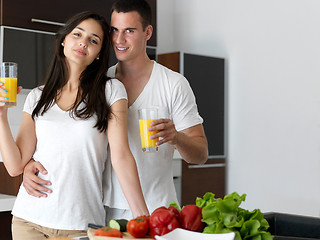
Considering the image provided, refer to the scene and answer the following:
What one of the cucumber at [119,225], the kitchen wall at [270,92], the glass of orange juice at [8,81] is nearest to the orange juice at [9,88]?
the glass of orange juice at [8,81]

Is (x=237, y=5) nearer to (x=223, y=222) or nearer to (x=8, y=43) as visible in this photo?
(x=8, y=43)

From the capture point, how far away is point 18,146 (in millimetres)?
1983

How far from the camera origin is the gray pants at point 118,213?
6.66 ft

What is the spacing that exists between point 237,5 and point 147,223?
3913 millimetres

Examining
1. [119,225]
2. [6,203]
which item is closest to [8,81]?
[119,225]

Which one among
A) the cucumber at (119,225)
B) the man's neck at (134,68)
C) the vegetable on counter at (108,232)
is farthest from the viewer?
the man's neck at (134,68)

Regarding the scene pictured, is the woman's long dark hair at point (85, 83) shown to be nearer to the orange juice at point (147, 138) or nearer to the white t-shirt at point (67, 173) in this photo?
the white t-shirt at point (67, 173)

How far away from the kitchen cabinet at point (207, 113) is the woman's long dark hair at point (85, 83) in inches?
103

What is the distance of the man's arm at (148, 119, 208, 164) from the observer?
1757 millimetres

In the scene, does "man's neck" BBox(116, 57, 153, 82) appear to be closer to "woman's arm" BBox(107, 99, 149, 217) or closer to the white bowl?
"woman's arm" BBox(107, 99, 149, 217)

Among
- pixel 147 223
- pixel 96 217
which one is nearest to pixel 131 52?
pixel 96 217

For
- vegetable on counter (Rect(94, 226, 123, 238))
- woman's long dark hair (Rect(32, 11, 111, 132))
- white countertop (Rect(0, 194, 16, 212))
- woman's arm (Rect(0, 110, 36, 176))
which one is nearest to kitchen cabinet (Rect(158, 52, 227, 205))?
white countertop (Rect(0, 194, 16, 212))

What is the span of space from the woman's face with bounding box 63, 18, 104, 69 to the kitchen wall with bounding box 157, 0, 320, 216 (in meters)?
2.79

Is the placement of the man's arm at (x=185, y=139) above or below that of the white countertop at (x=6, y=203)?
above
